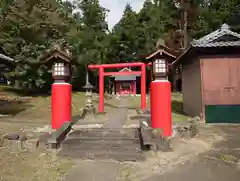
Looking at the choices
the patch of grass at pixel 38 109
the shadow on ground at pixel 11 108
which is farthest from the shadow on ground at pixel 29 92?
the shadow on ground at pixel 11 108

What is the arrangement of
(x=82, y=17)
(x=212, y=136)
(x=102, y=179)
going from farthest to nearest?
(x=82, y=17), (x=212, y=136), (x=102, y=179)

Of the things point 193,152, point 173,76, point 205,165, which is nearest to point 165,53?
point 193,152

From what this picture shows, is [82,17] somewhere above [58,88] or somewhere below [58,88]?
above

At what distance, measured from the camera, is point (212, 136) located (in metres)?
10.4

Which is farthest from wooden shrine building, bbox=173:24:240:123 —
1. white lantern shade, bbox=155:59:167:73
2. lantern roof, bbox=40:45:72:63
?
lantern roof, bbox=40:45:72:63

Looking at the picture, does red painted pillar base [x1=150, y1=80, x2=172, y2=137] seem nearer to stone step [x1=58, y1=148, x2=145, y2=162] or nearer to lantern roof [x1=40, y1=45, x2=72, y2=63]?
stone step [x1=58, y1=148, x2=145, y2=162]

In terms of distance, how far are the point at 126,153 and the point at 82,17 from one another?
122 ft

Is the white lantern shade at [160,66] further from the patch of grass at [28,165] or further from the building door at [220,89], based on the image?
the building door at [220,89]

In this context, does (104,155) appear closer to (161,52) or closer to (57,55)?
(161,52)

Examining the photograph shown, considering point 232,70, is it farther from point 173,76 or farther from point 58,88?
point 173,76

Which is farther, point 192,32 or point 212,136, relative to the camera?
point 192,32

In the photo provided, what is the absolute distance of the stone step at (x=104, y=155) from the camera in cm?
730

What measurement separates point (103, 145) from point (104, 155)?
73cm

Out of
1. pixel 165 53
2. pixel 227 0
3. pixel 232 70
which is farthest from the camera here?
pixel 227 0
